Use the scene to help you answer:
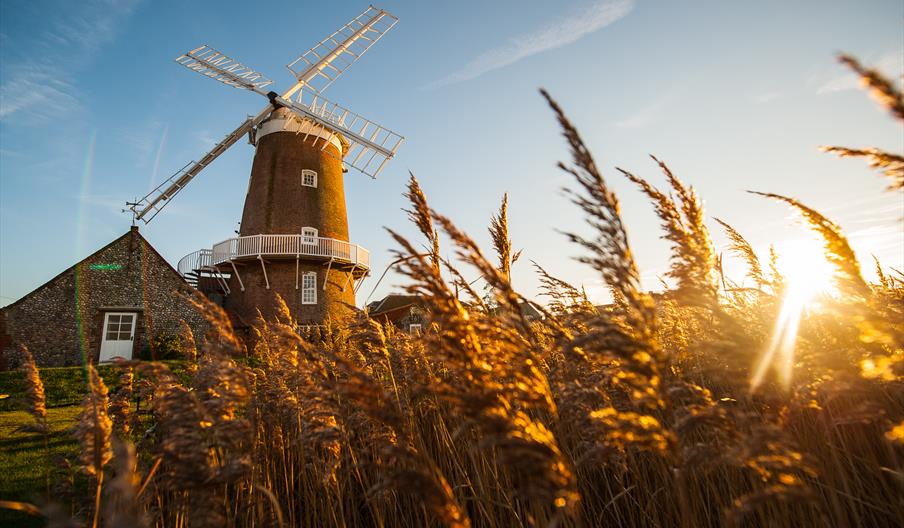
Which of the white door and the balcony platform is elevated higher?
the balcony platform

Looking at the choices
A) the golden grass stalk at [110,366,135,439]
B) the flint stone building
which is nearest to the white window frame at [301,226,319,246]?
the flint stone building

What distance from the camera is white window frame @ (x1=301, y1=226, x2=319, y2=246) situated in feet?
67.2

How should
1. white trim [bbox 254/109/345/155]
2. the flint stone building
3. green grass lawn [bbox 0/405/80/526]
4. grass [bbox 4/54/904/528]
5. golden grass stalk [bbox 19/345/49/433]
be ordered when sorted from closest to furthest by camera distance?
grass [bbox 4/54/904/528], golden grass stalk [bbox 19/345/49/433], green grass lawn [bbox 0/405/80/526], the flint stone building, white trim [bbox 254/109/345/155]

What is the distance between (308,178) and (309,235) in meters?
3.64

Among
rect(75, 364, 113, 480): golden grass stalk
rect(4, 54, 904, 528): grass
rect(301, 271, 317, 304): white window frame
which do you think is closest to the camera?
rect(4, 54, 904, 528): grass

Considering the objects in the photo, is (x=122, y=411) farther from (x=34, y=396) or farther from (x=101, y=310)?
(x=101, y=310)

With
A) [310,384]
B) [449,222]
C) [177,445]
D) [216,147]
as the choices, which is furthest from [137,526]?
[216,147]

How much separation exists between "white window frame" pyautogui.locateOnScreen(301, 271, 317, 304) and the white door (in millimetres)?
7151

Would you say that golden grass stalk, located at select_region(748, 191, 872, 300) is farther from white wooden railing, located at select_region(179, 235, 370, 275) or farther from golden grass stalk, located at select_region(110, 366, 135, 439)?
white wooden railing, located at select_region(179, 235, 370, 275)

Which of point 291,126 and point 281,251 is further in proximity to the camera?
Answer: point 291,126

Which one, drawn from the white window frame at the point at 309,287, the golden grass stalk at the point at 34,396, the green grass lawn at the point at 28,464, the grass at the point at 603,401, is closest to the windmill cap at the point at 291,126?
the white window frame at the point at 309,287

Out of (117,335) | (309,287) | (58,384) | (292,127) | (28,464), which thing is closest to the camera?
(28,464)

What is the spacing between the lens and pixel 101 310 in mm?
18031

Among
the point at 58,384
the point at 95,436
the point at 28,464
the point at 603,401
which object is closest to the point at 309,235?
the point at 58,384
